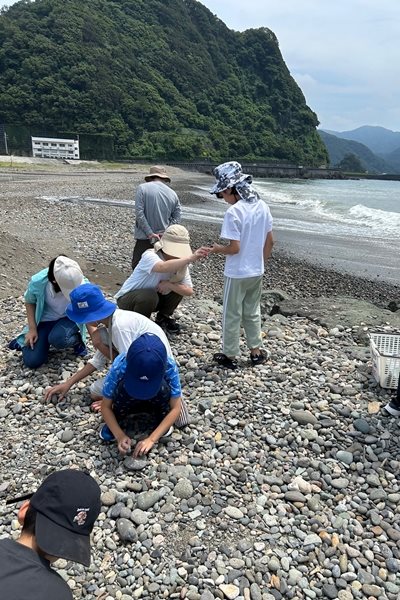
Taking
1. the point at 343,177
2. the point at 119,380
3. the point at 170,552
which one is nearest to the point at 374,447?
the point at 170,552

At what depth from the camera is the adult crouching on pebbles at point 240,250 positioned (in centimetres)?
447

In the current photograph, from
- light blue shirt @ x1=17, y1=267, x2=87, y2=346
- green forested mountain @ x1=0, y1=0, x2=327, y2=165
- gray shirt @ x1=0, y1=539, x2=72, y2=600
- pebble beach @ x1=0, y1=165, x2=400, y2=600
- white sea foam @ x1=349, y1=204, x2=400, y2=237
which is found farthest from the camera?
green forested mountain @ x1=0, y1=0, x2=327, y2=165

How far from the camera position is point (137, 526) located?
2975mm

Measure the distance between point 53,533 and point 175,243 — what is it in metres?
3.41

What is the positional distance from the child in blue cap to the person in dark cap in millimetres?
1389

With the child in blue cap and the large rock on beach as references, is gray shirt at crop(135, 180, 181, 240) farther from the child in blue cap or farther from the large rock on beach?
the child in blue cap

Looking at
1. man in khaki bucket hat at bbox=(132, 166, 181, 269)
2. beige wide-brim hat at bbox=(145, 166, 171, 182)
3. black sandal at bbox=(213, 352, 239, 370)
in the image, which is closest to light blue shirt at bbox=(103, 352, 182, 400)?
black sandal at bbox=(213, 352, 239, 370)

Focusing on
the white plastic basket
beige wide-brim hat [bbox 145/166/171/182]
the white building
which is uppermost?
the white building

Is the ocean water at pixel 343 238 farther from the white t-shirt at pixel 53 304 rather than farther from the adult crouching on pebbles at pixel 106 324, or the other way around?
the adult crouching on pebbles at pixel 106 324

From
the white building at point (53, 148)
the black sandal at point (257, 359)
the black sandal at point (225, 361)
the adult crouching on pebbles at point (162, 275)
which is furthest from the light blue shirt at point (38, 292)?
the white building at point (53, 148)

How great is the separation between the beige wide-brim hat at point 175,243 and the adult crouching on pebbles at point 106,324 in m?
1.17

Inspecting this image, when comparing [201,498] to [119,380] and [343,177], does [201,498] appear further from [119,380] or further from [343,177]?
[343,177]

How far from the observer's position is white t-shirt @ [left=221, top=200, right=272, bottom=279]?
14.6 ft

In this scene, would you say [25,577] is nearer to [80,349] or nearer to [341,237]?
[80,349]
